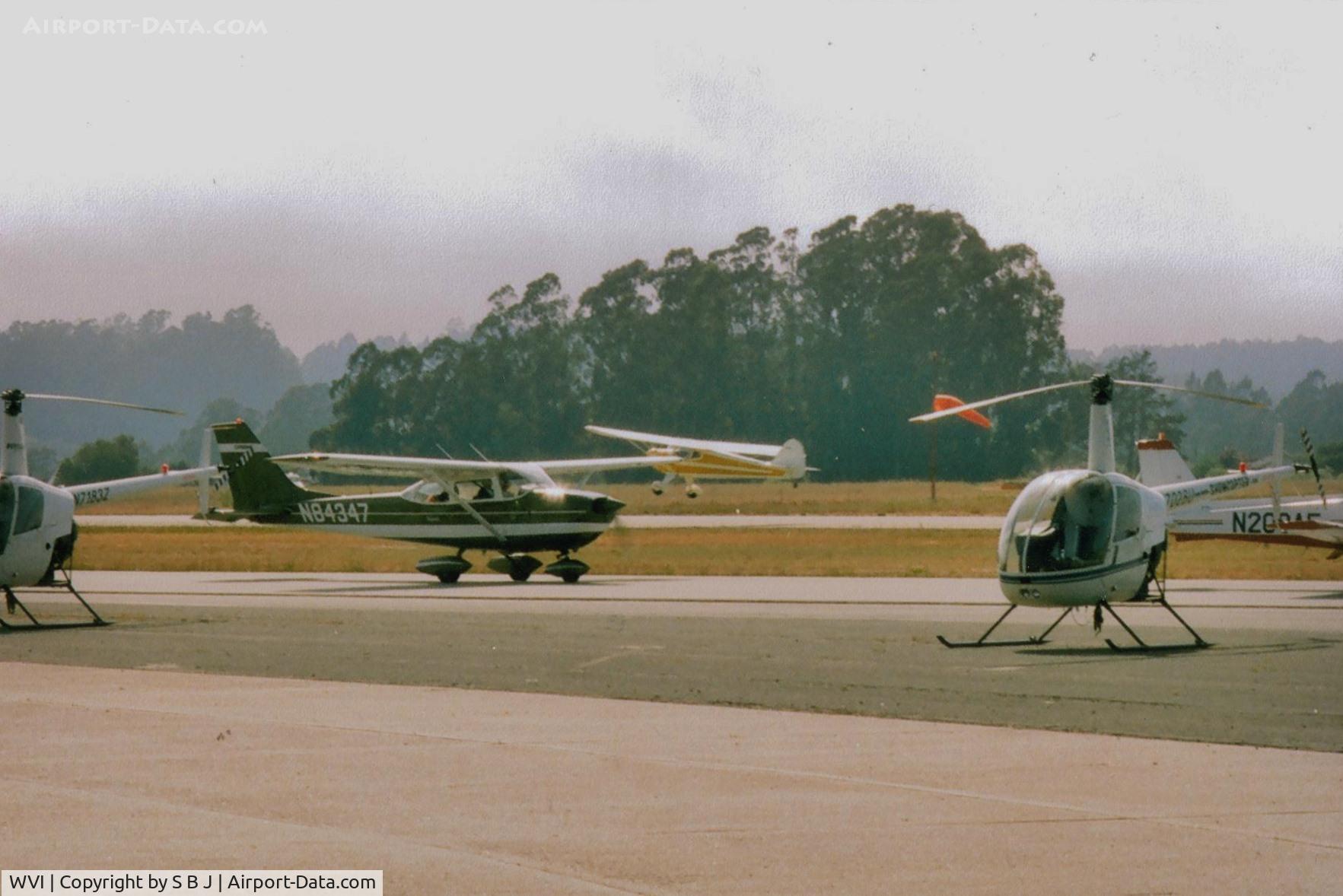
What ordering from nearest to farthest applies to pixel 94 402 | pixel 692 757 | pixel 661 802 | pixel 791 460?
pixel 661 802 → pixel 692 757 → pixel 94 402 → pixel 791 460

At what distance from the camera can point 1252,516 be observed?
29031 mm

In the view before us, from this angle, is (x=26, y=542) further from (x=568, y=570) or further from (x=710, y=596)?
(x=568, y=570)

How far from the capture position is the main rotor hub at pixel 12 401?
72.0ft

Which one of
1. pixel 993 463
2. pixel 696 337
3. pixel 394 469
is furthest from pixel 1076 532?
pixel 696 337

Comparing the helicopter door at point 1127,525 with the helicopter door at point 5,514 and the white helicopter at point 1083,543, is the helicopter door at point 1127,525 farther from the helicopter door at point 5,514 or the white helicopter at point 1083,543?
the helicopter door at point 5,514

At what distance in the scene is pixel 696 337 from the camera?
10662cm

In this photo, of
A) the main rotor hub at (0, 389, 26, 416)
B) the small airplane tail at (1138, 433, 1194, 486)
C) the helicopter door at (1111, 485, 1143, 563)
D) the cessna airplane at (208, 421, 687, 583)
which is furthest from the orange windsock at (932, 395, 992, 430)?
the main rotor hub at (0, 389, 26, 416)

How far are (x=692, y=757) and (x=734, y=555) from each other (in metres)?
28.6

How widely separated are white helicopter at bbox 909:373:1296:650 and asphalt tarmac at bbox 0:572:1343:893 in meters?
0.63

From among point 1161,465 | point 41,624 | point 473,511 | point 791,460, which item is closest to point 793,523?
point 791,460

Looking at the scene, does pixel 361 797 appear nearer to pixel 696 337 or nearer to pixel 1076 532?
pixel 1076 532

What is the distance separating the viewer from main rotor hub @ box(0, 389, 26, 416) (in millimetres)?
21938

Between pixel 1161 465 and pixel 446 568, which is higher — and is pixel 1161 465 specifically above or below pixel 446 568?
above

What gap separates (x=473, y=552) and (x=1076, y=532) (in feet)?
83.9
